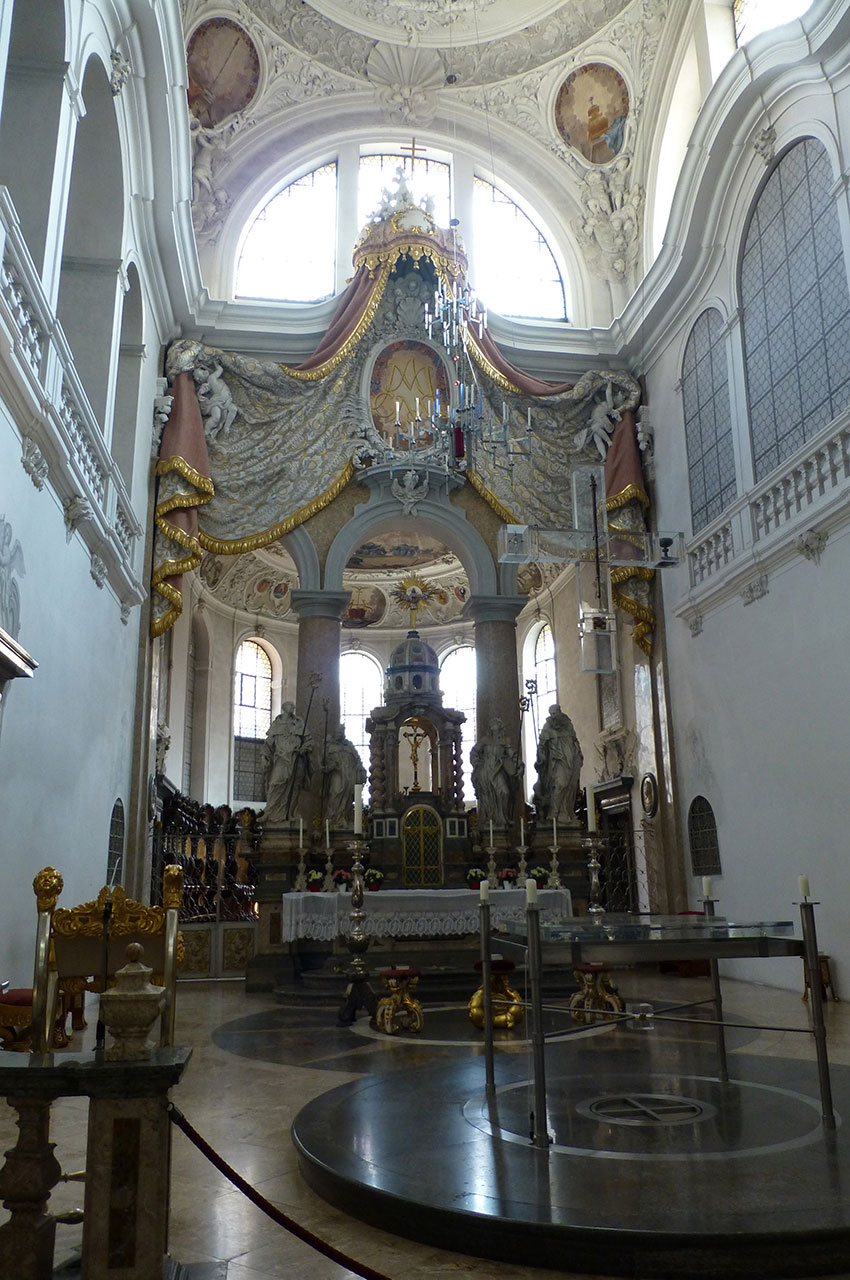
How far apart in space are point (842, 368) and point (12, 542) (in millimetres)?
7842

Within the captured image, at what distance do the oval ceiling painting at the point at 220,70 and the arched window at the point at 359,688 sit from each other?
13008 millimetres

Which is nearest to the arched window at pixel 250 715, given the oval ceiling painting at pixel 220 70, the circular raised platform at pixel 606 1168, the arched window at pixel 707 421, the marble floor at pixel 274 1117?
the marble floor at pixel 274 1117

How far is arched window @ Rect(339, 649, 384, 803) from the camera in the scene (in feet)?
81.7

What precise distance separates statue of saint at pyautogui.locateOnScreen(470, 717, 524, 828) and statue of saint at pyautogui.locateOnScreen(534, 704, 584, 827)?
42cm

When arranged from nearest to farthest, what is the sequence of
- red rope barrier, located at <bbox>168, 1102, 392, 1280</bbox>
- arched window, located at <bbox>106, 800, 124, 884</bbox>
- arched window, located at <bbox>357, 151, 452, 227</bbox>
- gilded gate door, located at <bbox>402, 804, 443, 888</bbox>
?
red rope barrier, located at <bbox>168, 1102, 392, 1280</bbox>
arched window, located at <bbox>106, 800, 124, 884</bbox>
gilded gate door, located at <bbox>402, 804, 443, 888</bbox>
arched window, located at <bbox>357, 151, 452, 227</bbox>

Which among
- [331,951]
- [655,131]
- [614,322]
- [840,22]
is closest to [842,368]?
[840,22]

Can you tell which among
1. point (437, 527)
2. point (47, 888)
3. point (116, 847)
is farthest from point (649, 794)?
point (47, 888)

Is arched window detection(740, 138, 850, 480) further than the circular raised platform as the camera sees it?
Yes

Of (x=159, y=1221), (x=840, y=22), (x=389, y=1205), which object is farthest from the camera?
(x=840, y=22)

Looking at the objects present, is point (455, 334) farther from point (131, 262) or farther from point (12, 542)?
point (12, 542)

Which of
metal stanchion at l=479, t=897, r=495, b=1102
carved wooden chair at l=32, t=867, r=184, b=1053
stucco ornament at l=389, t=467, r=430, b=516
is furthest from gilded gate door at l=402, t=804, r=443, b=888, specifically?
carved wooden chair at l=32, t=867, r=184, b=1053

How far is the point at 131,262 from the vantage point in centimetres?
1182

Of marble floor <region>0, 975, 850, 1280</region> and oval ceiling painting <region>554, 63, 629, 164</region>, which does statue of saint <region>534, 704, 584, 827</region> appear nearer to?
marble floor <region>0, 975, 850, 1280</region>

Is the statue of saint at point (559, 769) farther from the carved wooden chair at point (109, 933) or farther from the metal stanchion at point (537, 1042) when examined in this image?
the carved wooden chair at point (109, 933)
